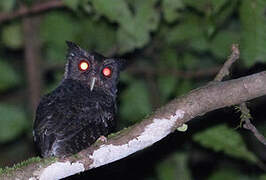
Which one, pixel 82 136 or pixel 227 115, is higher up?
pixel 82 136

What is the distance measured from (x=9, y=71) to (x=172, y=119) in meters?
4.46

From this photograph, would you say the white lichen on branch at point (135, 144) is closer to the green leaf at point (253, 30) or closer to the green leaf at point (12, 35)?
the green leaf at point (253, 30)

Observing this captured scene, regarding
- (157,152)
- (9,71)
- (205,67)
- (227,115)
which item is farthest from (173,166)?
(9,71)

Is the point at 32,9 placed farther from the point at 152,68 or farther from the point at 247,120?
the point at 247,120

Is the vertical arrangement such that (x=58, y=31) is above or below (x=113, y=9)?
above

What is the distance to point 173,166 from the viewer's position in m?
8.80

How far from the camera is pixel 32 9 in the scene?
8867mm

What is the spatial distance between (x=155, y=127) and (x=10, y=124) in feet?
13.8

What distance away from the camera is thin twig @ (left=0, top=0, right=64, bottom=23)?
8.89 m

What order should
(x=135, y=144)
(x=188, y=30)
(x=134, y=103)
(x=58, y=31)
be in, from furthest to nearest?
1. (x=58, y=31)
2. (x=134, y=103)
3. (x=188, y=30)
4. (x=135, y=144)

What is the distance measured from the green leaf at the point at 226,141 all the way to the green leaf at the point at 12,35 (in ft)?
12.3

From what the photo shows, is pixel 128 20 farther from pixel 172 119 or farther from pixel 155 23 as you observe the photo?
pixel 172 119

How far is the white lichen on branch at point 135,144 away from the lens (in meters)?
5.17

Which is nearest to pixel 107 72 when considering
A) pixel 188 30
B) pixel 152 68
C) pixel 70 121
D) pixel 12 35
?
pixel 70 121
